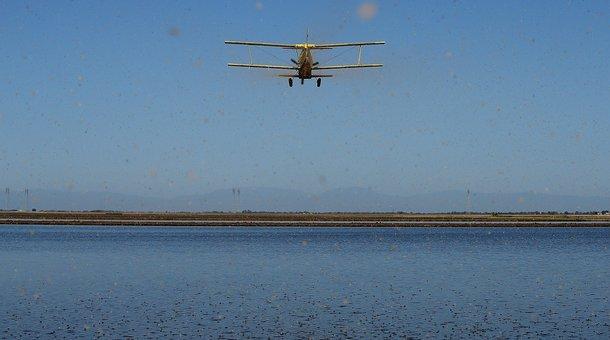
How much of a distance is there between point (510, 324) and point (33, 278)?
5372cm

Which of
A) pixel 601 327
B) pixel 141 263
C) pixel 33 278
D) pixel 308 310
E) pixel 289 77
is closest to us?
pixel 601 327

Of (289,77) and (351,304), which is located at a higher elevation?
(289,77)

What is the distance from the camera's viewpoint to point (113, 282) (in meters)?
82.9

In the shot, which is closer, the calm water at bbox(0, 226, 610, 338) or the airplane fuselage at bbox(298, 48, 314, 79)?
the calm water at bbox(0, 226, 610, 338)

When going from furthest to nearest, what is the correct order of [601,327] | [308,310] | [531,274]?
[531,274] < [308,310] < [601,327]

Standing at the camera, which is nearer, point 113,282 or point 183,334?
point 183,334

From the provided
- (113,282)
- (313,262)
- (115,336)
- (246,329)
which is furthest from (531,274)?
(115,336)

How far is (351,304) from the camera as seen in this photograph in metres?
64.0

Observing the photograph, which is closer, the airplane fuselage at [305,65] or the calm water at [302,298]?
the calm water at [302,298]

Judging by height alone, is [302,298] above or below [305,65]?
below

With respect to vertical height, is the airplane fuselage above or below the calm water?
above

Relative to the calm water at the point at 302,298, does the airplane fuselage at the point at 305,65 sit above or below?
above

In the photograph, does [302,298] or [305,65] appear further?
[305,65]

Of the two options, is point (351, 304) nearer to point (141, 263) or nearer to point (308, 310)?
point (308, 310)
